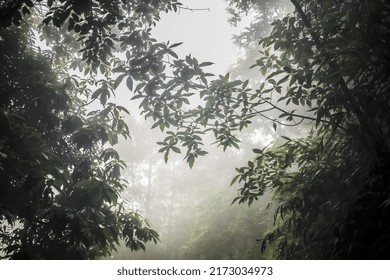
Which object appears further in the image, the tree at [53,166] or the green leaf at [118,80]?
the tree at [53,166]

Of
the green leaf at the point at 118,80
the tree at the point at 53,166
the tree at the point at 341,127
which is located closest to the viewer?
the tree at the point at 341,127

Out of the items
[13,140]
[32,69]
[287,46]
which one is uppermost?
[32,69]

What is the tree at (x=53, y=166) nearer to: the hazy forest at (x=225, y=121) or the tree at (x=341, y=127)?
the hazy forest at (x=225, y=121)

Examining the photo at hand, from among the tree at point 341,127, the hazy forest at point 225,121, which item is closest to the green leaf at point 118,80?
the hazy forest at point 225,121

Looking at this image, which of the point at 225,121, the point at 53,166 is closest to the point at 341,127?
the point at 225,121

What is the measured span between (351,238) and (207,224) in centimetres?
1381

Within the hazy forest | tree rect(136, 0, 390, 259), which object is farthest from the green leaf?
tree rect(136, 0, 390, 259)

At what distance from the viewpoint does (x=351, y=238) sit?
7.23 feet

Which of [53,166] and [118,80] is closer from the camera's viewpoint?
[118,80]

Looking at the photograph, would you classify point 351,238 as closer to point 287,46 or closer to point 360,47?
point 360,47

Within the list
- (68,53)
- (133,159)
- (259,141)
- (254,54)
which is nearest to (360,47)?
(68,53)

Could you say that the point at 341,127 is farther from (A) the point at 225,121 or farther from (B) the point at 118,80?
(B) the point at 118,80

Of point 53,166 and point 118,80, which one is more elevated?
point 118,80

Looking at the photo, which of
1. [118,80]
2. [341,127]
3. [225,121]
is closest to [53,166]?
[118,80]
